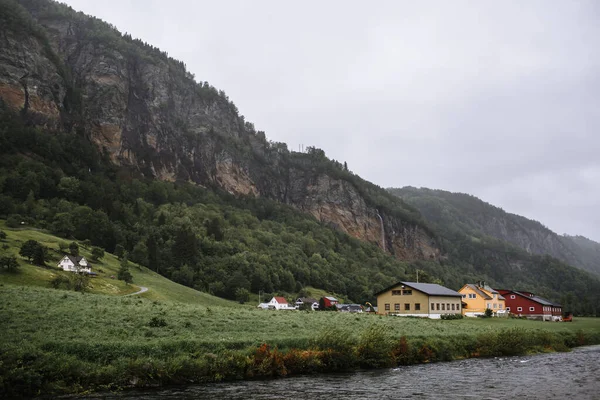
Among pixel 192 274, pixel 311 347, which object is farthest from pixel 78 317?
pixel 192 274

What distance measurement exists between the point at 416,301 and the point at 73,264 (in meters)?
60.5

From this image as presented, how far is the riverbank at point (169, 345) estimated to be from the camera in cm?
2758

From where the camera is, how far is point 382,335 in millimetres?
40750

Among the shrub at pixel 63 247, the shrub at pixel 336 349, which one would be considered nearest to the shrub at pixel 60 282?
the shrub at pixel 63 247

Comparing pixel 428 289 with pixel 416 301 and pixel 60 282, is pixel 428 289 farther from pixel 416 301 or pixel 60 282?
pixel 60 282

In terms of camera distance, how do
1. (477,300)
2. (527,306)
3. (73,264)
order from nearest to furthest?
(73,264), (477,300), (527,306)

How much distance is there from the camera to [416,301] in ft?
287

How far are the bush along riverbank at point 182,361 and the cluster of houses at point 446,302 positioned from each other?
41705mm

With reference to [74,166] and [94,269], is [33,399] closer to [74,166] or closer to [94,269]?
[94,269]

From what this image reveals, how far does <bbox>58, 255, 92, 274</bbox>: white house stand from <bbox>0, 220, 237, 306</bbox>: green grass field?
1.56m

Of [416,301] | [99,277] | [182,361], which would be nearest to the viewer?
[182,361]

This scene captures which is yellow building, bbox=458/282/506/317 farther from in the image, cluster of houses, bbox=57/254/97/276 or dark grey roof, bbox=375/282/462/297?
cluster of houses, bbox=57/254/97/276

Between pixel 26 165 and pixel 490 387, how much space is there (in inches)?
6863

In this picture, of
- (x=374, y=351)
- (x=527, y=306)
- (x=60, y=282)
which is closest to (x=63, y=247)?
(x=60, y=282)
